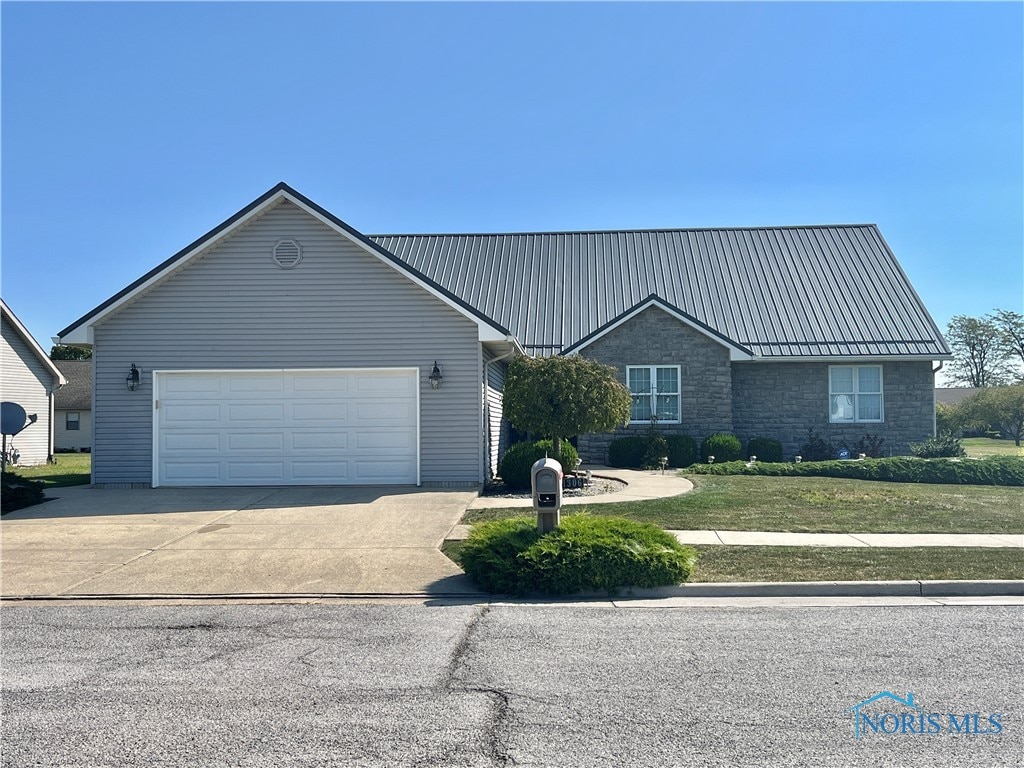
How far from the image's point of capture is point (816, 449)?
2341 centimetres

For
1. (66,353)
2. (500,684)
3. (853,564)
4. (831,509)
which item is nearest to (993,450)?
(831,509)

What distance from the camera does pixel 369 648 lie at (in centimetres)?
660

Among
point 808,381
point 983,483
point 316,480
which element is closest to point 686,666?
point 316,480

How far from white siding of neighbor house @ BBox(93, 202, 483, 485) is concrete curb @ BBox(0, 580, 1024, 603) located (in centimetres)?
838

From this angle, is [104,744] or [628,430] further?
[628,430]

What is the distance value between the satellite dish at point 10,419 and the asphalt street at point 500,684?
27.5 feet

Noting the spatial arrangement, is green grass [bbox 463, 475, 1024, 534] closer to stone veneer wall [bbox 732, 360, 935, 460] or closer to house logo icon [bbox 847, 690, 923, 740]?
stone veneer wall [bbox 732, 360, 935, 460]

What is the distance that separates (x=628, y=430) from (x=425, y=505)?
389 inches

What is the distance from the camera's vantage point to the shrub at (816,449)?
23281 millimetres

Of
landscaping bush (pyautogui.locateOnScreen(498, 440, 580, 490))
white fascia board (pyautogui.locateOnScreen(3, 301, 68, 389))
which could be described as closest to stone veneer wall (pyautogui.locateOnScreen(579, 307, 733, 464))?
landscaping bush (pyautogui.locateOnScreen(498, 440, 580, 490))

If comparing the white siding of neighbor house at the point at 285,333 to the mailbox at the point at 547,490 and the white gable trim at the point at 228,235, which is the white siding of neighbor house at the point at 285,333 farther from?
the mailbox at the point at 547,490

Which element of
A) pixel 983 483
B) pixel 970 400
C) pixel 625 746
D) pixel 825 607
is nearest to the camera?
pixel 625 746

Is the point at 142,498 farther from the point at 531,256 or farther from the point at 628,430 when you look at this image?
the point at 531,256

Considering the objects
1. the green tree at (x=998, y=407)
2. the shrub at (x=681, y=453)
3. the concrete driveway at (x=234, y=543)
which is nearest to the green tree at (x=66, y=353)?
the shrub at (x=681, y=453)
